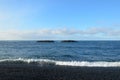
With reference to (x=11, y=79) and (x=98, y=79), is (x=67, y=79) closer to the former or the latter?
(x=98, y=79)

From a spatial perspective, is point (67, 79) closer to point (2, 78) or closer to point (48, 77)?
point (48, 77)

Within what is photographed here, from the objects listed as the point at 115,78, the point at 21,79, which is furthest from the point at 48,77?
the point at 115,78

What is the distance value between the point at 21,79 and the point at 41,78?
136 cm

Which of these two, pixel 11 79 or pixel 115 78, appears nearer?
pixel 11 79

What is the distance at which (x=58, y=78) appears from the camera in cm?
1967

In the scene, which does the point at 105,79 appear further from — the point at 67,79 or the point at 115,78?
the point at 67,79

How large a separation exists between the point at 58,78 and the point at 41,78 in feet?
3.77

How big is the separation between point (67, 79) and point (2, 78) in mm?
4299

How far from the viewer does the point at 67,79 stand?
19.2 meters

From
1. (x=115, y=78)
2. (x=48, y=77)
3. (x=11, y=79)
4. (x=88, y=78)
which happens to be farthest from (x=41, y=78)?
(x=115, y=78)

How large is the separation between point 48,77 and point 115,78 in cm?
463

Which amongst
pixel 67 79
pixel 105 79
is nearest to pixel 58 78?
pixel 67 79

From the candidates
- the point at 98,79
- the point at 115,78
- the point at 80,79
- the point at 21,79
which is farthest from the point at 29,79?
the point at 115,78

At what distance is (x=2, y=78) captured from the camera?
19.3m
